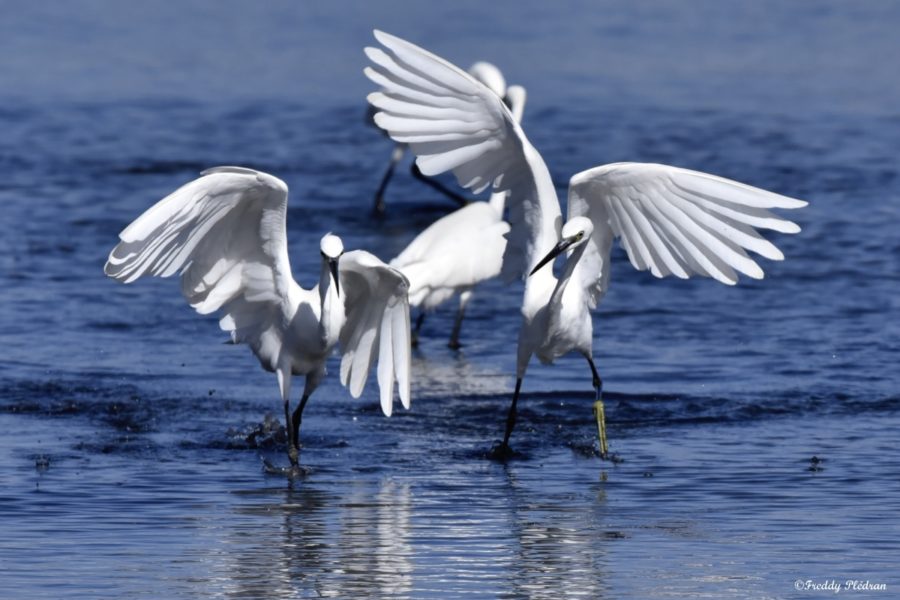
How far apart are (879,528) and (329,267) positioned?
10.1 ft

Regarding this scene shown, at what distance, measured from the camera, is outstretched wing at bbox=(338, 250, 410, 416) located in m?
9.34

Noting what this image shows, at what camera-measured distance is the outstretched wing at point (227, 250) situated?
8.52 m

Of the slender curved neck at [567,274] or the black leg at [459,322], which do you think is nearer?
the slender curved neck at [567,274]

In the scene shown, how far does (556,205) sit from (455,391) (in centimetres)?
236

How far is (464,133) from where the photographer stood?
30.7ft

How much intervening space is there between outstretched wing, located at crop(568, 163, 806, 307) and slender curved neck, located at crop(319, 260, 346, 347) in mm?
1374

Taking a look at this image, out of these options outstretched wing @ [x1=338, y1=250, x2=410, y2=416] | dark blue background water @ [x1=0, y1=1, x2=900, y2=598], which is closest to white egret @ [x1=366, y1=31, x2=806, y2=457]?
outstretched wing @ [x1=338, y1=250, x2=410, y2=416]

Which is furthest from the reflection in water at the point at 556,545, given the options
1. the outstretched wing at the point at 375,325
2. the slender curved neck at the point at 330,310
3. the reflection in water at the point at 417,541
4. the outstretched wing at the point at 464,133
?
the outstretched wing at the point at 464,133

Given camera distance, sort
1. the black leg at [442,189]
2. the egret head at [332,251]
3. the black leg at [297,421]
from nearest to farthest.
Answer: the egret head at [332,251]
the black leg at [297,421]
the black leg at [442,189]

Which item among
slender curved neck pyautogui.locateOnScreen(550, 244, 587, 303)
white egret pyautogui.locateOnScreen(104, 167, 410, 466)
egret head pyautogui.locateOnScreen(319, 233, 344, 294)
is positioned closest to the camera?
white egret pyautogui.locateOnScreen(104, 167, 410, 466)

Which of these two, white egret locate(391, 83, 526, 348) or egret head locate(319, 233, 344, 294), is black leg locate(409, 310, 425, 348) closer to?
white egret locate(391, 83, 526, 348)

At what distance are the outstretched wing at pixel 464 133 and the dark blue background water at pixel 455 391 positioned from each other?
1.34 m

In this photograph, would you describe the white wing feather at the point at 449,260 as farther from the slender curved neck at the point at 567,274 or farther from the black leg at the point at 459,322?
the slender curved neck at the point at 567,274

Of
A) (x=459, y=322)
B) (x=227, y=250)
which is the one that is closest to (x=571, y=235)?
(x=227, y=250)
